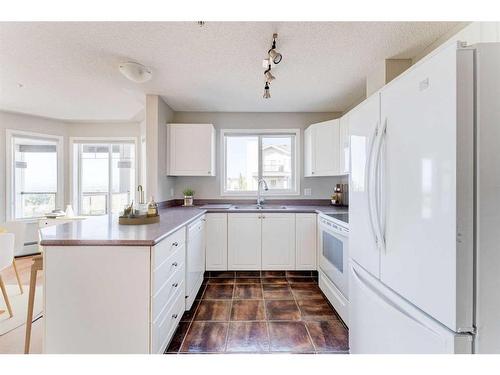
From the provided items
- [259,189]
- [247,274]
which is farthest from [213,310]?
[259,189]

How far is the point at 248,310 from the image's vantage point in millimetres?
2166

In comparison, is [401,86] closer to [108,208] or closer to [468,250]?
[468,250]

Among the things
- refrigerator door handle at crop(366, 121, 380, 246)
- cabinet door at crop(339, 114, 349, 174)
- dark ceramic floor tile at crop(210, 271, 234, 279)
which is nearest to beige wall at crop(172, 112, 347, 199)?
cabinet door at crop(339, 114, 349, 174)

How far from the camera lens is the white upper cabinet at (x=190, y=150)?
3.21 metres

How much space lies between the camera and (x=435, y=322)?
829 millimetres

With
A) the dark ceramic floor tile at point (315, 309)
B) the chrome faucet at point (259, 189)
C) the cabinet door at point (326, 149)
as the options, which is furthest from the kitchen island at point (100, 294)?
the cabinet door at point (326, 149)

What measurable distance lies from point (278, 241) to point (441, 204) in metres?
2.22

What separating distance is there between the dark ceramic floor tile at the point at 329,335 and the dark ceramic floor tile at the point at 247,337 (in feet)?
1.26

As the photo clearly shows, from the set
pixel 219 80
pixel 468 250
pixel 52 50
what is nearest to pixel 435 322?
pixel 468 250

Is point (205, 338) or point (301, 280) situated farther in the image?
point (301, 280)

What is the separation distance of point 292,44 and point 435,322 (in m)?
1.94

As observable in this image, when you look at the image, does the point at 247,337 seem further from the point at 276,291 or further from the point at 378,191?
the point at 378,191

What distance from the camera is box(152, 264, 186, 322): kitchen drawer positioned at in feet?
4.44

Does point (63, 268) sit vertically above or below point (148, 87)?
below
